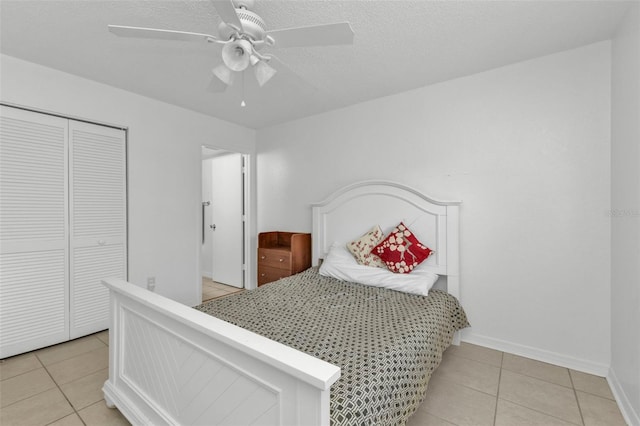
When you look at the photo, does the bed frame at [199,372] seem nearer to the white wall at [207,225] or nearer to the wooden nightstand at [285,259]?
the wooden nightstand at [285,259]

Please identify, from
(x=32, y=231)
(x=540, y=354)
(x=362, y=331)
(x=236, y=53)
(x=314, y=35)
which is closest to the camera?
(x=314, y=35)

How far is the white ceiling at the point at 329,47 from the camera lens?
1.71 metres

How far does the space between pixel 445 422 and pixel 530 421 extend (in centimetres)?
49

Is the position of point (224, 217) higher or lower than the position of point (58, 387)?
higher

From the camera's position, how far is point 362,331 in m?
1.64

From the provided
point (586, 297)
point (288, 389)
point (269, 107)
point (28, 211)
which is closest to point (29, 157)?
point (28, 211)

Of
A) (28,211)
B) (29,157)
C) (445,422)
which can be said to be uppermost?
(29,157)

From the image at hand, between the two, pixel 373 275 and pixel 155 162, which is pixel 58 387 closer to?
pixel 155 162

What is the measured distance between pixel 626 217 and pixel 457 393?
1.54m

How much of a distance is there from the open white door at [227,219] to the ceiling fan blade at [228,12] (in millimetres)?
3150

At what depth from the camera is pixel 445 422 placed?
5.37 ft

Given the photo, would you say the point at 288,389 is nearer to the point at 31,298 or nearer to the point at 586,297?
the point at 586,297

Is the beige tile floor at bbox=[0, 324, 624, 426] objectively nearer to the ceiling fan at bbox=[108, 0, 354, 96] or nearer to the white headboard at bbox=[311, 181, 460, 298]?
the white headboard at bbox=[311, 181, 460, 298]

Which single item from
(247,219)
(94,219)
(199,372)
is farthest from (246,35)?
(247,219)
